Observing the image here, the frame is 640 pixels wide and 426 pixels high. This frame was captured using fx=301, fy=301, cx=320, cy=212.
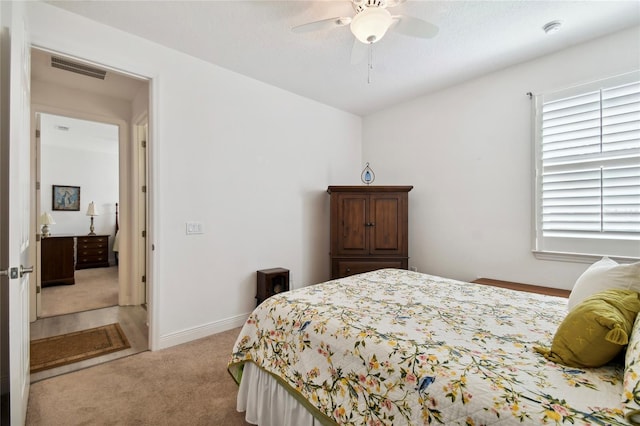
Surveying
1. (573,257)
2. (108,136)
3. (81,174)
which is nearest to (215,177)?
(573,257)

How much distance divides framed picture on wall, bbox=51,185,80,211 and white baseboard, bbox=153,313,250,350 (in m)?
5.47

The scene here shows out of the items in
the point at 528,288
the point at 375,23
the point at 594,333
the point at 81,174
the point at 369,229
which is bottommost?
the point at 528,288

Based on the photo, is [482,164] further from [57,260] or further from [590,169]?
[57,260]

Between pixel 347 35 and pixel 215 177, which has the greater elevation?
pixel 347 35

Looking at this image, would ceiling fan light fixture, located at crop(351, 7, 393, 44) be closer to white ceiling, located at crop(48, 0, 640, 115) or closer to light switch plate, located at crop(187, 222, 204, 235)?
white ceiling, located at crop(48, 0, 640, 115)

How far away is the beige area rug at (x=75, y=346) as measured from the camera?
7.80 ft

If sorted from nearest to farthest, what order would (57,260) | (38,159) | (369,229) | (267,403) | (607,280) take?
(607,280) → (267,403) → (38,159) → (369,229) → (57,260)

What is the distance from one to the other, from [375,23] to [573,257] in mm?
2542

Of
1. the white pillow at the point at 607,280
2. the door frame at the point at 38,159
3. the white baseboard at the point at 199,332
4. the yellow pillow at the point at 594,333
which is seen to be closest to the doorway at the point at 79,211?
the door frame at the point at 38,159

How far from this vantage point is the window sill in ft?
7.81

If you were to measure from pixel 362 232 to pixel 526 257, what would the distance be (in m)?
1.63

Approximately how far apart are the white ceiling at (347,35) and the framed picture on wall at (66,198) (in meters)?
5.43

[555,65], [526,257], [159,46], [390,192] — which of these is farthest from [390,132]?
[159,46]

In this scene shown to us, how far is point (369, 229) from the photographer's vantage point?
354cm
